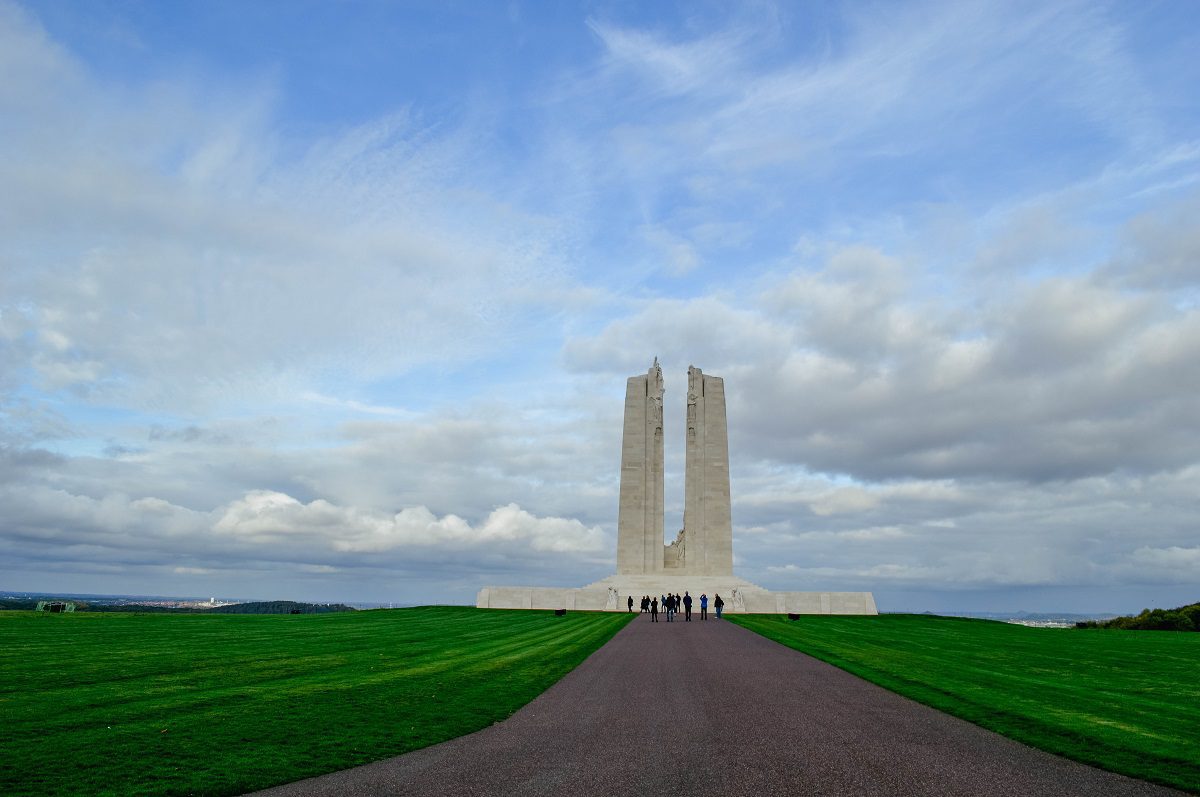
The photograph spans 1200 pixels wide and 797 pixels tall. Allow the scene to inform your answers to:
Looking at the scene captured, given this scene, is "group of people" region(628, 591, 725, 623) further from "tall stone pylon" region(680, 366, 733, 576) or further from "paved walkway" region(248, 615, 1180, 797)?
"paved walkway" region(248, 615, 1180, 797)

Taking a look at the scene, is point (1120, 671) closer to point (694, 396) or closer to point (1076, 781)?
Answer: point (1076, 781)

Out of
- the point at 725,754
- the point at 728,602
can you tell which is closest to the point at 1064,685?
the point at 725,754

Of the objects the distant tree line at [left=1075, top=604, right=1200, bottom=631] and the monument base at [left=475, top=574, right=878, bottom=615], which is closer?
the distant tree line at [left=1075, top=604, right=1200, bottom=631]

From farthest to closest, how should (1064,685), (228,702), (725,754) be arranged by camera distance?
(1064,685)
(228,702)
(725,754)

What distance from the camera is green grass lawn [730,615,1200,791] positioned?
31.9 ft

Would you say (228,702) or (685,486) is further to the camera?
(685,486)

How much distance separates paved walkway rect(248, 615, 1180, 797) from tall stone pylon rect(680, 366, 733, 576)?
4862 cm

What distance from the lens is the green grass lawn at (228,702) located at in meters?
8.25

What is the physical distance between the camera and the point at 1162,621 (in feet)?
123

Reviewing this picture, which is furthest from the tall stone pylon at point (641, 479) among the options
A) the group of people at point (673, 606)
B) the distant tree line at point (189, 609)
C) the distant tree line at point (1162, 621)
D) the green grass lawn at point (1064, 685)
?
the green grass lawn at point (1064, 685)

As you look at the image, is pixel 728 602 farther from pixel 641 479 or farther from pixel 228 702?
pixel 228 702

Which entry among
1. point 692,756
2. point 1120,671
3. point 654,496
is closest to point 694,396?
point 654,496

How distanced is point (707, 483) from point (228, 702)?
2133 inches

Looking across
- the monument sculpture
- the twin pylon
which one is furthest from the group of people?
the twin pylon
